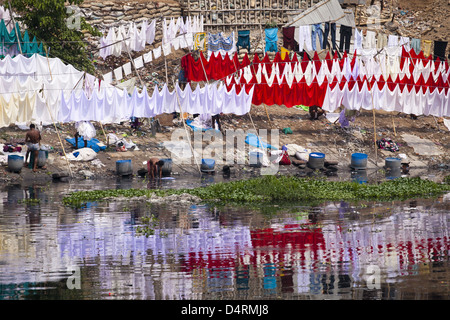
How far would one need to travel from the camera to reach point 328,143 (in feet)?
85.5

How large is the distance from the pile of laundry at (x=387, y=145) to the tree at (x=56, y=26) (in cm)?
1161

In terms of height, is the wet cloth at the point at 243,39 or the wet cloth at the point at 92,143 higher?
the wet cloth at the point at 243,39

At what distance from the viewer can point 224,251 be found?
1175 cm

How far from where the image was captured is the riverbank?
2152 cm

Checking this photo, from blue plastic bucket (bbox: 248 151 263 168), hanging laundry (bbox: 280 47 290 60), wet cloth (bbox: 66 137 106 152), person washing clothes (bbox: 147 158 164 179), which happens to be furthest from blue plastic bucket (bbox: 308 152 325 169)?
wet cloth (bbox: 66 137 106 152)

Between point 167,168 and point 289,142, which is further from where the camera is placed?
point 289,142

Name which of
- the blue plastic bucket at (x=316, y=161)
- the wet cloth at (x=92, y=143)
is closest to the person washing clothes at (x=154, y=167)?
the wet cloth at (x=92, y=143)

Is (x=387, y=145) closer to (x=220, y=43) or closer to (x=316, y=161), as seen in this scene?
(x=316, y=161)

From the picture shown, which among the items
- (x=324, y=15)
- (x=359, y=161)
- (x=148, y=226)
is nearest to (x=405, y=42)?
(x=324, y=15)

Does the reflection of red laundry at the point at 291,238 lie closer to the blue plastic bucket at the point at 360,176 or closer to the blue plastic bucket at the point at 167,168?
the blue plastic bucket at the point at 360,176

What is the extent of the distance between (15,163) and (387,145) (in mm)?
13817

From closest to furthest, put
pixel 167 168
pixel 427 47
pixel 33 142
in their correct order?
pixel 33 142, pixel 167 168, pixel 427 47

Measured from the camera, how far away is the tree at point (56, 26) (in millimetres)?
24219
